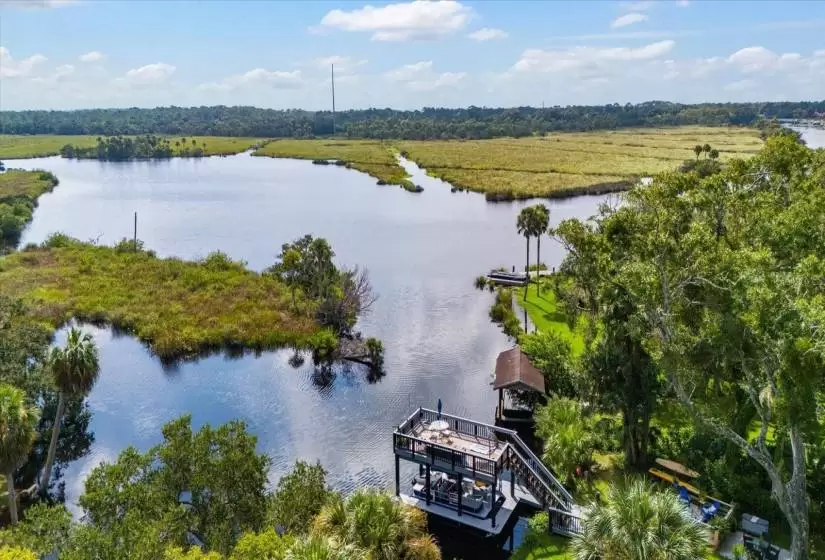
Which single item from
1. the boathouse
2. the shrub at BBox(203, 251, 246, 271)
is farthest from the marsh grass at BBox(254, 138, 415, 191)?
the boathouse

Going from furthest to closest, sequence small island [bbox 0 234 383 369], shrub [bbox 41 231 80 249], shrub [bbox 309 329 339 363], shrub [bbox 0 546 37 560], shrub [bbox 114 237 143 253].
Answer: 1. shrub [bbox 41 231 80 249]
2. shrub [bbox 114 237 143 253]
3. small island [bbox 0 234 383 369]
4. shrub [bbox 309 329 339 363]
5. shrub [bbox 0 546 37 560]

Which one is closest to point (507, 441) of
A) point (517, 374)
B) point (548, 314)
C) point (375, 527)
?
point (517, 374)

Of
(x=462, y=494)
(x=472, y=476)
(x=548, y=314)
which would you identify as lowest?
(x=462, y=494)

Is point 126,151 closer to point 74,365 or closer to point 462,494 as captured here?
point 74,365

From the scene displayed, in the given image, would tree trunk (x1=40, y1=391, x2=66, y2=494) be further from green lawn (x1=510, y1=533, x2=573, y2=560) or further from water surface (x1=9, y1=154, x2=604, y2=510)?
green lawn (x1=510, y1=533, x2=573, y2=560)

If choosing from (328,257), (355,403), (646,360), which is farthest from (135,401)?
(646,360)

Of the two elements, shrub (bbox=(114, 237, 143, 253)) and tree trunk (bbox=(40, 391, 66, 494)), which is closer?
tree trunk (bbox=(40, 391, 66, 494))

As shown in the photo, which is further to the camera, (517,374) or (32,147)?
(32,147)
